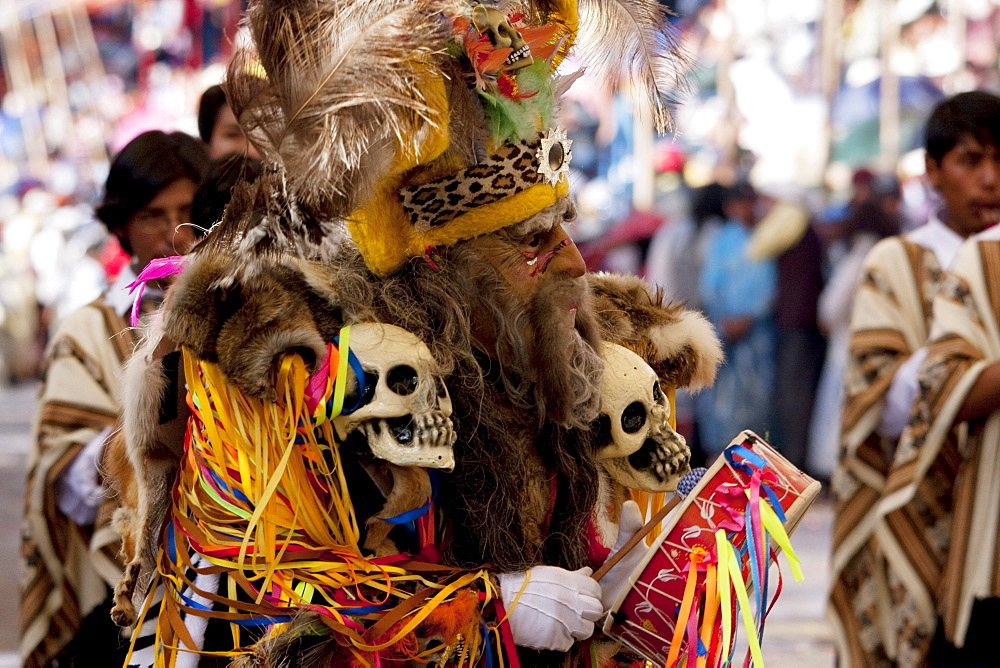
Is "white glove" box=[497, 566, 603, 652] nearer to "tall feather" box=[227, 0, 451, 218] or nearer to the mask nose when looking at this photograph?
the mask nose

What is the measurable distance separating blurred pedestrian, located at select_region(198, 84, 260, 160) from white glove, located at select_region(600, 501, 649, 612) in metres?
1.82

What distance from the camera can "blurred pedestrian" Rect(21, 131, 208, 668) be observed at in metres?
3.27

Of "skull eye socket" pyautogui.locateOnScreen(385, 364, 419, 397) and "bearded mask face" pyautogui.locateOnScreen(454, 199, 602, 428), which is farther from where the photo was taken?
"bearded mask face" pyautogui.locateOnScreen(454, 199, 602, 428)

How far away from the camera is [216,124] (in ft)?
11.7

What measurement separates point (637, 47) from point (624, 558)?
0.92 meters

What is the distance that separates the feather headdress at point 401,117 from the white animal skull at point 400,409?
198mm

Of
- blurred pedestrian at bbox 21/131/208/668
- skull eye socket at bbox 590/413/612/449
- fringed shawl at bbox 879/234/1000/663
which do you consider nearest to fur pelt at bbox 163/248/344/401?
skull eye socket at bbox 590/413/612/449

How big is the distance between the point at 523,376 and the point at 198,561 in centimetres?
63

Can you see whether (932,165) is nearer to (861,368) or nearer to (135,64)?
(861,368)

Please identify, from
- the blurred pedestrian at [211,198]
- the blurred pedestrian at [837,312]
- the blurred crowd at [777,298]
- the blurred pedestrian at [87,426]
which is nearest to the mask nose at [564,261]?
the blurred pedestrian at [211,198]

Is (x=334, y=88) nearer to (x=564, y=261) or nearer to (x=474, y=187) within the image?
(x=474, y=187)

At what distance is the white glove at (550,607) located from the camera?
192cm

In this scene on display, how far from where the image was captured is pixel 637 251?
30.4 ft

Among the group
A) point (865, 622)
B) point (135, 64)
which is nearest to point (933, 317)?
point (865, 622)
